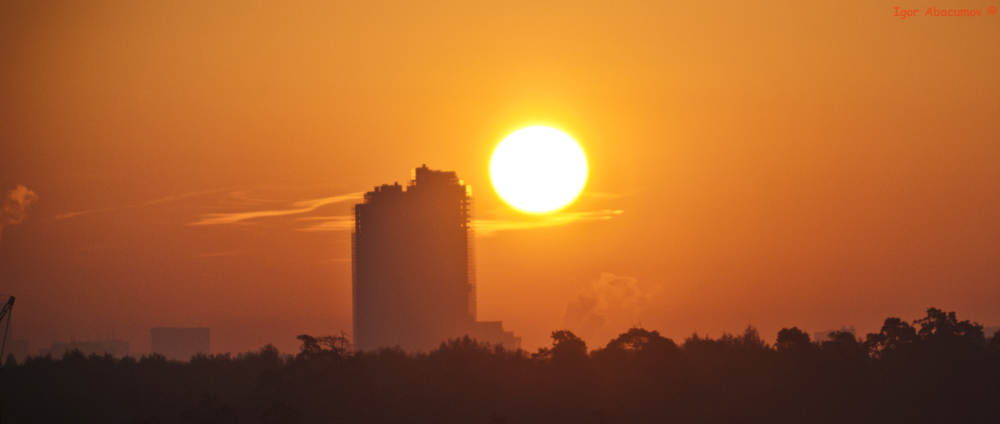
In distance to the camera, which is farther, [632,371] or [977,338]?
[977,338]

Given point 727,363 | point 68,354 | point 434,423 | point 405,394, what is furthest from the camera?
point 68,354

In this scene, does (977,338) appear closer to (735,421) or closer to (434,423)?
(735,421)

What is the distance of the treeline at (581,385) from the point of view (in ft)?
427

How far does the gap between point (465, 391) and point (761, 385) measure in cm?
3790

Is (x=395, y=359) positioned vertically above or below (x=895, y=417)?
above

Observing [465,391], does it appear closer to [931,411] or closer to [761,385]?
[761,385]

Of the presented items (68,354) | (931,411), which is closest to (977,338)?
(931,411)

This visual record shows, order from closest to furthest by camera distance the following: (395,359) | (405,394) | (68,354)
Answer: (405,394) → (395,359) → (68,354)

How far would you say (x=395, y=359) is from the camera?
543 feet

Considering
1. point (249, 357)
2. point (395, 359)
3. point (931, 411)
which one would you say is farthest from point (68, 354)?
point (931, 411)

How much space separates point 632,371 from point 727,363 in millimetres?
14616

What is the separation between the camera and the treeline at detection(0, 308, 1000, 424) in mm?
130250

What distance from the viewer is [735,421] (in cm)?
13038

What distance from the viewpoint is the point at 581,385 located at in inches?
5600
